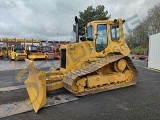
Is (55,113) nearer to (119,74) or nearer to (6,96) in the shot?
(6,96)

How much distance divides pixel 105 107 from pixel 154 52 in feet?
32.1

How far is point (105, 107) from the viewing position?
500 cm

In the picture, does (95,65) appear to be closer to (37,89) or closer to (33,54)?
(37,89)

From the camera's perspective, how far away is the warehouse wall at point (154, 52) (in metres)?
12.8

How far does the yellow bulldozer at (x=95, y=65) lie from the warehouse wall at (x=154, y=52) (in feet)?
20.3

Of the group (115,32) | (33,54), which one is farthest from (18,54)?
(115,32)

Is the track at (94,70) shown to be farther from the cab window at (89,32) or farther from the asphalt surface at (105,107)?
the cab window at (89,32)

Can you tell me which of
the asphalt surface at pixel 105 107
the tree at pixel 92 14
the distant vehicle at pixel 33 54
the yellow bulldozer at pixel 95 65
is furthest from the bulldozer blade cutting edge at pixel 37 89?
the tree at pixel 92 14

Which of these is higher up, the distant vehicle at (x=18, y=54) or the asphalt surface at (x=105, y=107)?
the distant vehicle at (x=18, y=54)

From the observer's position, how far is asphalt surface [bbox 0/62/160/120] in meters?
4.38

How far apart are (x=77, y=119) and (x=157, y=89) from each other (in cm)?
392

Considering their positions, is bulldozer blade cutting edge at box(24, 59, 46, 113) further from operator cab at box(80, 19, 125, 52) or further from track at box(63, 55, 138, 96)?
operator cab at box(80, 19, 125, 52)

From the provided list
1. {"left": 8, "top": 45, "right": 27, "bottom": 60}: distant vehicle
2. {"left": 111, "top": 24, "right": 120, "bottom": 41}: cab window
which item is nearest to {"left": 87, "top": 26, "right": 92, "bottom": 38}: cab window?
{"left": 111, "top": 24, "right": 120, "bottom": 41}: cab window

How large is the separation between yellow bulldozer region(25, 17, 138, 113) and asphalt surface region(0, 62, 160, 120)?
0.41 m
